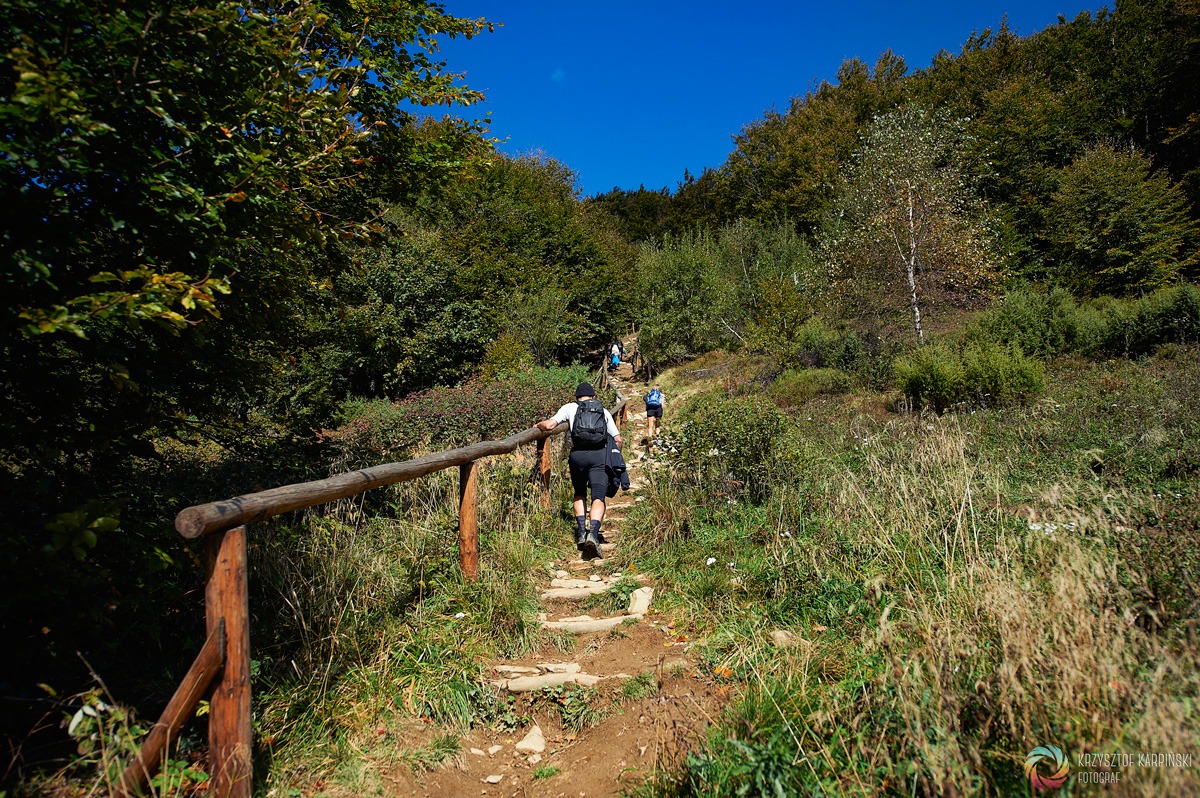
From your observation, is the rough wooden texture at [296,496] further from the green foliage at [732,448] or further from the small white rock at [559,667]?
the green foliage at [732,448]

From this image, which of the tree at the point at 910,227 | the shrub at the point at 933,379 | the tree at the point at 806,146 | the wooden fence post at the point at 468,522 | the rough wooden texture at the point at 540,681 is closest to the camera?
the rough wooden texture at the point at 540,681

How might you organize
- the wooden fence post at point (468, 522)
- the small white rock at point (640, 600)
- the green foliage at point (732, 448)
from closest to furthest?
1. the wooden fence post at point (468, 522)
2. the small white rock at point (640, 600)
3. the green foliage at point (732, 448)

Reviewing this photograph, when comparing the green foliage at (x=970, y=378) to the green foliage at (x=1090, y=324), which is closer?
the green foliage at (x=970, y=378)

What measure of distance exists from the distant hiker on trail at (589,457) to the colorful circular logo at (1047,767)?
4.41m

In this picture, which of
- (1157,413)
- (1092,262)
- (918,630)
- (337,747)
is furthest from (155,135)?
(1092,262)

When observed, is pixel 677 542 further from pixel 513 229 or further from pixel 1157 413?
pixel 513 229

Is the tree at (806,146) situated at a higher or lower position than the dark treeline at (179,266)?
higher

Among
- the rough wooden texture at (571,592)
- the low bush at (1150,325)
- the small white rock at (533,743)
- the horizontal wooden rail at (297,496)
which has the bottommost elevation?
the small white rock at (533,743)

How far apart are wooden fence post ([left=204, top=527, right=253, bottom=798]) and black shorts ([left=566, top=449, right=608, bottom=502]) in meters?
4.20

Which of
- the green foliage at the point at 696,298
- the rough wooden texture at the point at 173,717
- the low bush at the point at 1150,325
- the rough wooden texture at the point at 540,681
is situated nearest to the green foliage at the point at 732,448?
the rough wooden texture at the point at 540,681

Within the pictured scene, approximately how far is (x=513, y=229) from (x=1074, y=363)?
20.9 metres

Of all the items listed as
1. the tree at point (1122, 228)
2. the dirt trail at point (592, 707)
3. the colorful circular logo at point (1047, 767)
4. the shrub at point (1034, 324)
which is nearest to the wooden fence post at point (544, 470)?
the dirt trail at point (592, 707)

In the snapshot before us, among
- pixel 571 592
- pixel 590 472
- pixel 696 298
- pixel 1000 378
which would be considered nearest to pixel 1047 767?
pixel 571 592

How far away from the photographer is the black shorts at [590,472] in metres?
6.32
